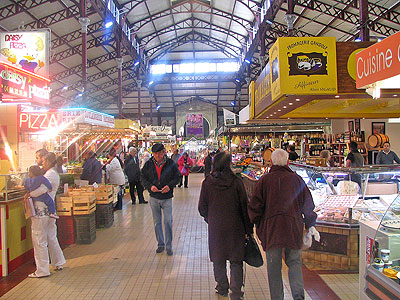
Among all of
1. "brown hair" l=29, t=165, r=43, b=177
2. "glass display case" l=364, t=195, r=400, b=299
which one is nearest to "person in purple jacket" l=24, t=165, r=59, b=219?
"brown hair" l=29, t=165, r=43, b=177

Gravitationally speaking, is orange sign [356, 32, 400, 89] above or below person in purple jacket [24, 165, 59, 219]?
above

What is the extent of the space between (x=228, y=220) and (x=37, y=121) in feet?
23.4

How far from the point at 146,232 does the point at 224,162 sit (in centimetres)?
345

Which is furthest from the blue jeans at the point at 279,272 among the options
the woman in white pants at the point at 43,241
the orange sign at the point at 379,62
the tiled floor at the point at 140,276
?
the woman in white pants at the point at 43,241

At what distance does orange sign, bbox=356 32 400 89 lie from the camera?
10.1ft

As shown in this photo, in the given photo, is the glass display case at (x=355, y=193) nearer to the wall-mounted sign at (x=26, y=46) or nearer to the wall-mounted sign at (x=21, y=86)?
the wall-mounted sign at (x=21, y=86)

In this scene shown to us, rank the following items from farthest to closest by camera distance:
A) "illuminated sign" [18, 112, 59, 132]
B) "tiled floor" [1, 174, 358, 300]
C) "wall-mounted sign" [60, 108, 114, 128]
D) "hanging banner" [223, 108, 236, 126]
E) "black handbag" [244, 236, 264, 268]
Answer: "hanging banner" [223, 108, 236, 126], "wall-mounted sign" [60, 108, 114, 128], "illuminated sign" [18, 112, 59, 132], "tiled floor" [1, 174, 358, 300], "black handbag" [244, 236, 264, 268]

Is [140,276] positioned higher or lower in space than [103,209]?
lower

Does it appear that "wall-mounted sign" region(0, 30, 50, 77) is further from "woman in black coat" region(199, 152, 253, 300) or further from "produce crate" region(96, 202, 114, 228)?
"woman in black coat" region(199, 152, 253, 300)

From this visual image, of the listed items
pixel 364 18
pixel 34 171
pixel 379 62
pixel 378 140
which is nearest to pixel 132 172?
pixel 34 171

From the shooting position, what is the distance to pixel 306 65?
5719 millimetres

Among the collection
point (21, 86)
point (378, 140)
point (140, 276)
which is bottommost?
point (140, 276)

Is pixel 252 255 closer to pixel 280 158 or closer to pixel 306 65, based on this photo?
pixel 280 158

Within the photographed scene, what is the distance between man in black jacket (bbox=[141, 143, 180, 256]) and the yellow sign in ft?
7.23
